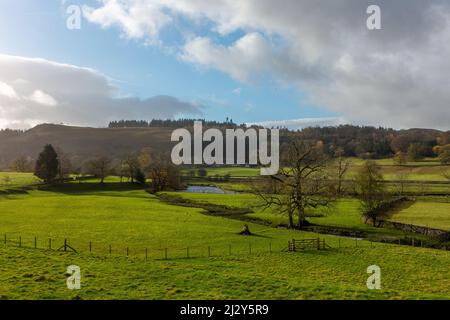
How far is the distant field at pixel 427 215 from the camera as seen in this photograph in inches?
2393

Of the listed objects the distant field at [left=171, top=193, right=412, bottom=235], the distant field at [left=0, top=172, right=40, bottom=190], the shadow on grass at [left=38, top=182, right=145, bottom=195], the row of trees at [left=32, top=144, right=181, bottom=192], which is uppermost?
the row of trees at [left=32, top=144, right=181, bottom=192]

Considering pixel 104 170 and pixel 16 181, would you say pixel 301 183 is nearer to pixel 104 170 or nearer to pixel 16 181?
pixel 104 170

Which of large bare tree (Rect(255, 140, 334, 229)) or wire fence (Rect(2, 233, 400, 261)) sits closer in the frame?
wire fence (Rect(2, 233, 400, 261))

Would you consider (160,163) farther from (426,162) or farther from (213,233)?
(426,162)

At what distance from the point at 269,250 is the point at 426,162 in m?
168

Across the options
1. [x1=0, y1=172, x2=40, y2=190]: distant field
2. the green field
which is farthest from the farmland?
[x1=0, y1=172, x2=40, y2=190]: distant field

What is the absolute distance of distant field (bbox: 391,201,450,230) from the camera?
60781 millimetres

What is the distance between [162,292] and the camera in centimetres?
2155

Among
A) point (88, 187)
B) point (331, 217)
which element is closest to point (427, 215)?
point (331, 217)

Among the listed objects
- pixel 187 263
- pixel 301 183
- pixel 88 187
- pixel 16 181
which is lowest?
pixel 187 263

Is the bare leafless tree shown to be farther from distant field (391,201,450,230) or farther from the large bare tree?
distant field (391,201,450,230)

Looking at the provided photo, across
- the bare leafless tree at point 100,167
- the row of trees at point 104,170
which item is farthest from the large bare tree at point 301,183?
the bare leafless tree at point 100,167

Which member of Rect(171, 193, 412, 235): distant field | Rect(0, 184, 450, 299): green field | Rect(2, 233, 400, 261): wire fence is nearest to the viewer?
Rect(0, 184, 450, 299): green field

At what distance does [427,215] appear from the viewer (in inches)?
2753
